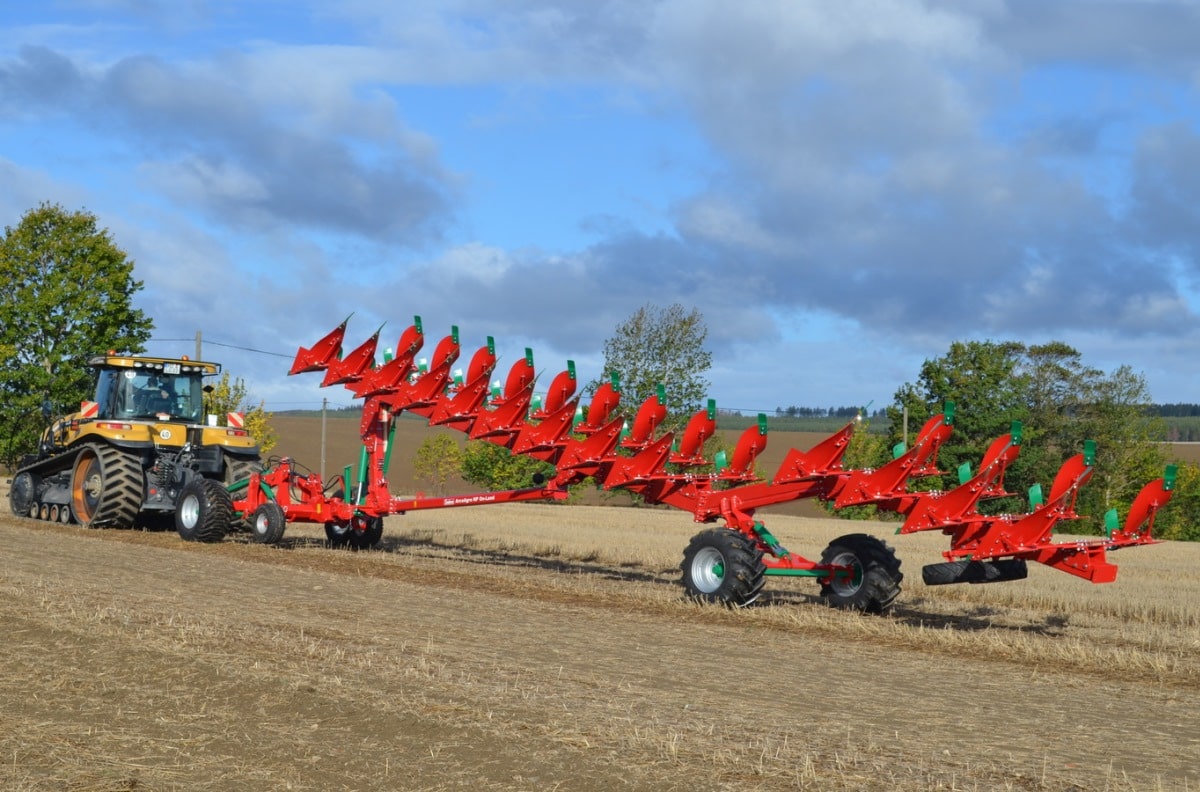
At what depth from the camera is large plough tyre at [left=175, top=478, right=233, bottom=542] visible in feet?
61.0

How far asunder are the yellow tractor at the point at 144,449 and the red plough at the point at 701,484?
981 mm

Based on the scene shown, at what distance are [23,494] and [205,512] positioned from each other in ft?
21.5

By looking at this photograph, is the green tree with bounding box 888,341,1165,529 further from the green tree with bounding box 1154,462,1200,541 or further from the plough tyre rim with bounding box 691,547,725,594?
the plough tyre rim with bounding box 691,547,725,594

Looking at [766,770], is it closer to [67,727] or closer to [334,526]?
[67,727]

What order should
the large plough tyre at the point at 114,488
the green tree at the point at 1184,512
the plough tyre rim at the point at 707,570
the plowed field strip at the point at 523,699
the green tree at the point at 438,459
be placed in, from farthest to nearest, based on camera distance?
the green tree at the point at 438,459 → the green tree at the point at 1184,512 → the large plough tyre at the point at 114,488 → the plough tyre rim at the point at 707,570 → the plowed field strip at the point at 523,699

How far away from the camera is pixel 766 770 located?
6.27 m

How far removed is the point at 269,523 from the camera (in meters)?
18.3

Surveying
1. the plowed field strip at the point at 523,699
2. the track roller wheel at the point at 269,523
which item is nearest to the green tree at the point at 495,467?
the track roller wheel at the point at 269,523

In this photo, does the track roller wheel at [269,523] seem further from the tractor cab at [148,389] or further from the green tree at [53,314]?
the green tree at [53,314]

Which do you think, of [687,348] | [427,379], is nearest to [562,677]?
[427,379]

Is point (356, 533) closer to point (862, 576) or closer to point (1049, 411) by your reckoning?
point (862, 576)

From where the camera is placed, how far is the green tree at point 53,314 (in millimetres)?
35000

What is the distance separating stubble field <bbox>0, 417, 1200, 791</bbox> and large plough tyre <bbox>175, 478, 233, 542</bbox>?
8.30 feet

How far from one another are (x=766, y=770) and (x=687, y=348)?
1425 inches
